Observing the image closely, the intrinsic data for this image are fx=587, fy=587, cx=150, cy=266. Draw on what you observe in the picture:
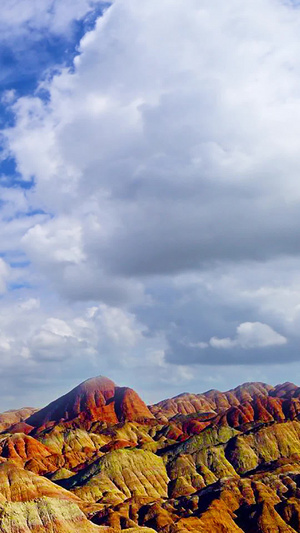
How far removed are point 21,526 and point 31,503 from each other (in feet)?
31.7

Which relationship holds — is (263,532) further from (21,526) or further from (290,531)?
(21,526)

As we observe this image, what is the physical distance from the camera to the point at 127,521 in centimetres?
18175

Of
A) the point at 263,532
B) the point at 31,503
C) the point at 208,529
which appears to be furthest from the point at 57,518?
the point at 263,532

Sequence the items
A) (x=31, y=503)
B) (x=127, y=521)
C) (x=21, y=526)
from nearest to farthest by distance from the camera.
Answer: (x=21, y=526) < (x=31, y=503) < (x=127, y=521)

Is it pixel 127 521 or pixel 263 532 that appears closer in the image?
pixel 127 521

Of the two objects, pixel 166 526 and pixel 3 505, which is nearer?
pixel 3 505

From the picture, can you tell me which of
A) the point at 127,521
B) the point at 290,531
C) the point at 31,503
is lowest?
the point at 290,531

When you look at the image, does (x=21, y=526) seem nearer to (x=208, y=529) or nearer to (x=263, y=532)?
(x=208, y=529)

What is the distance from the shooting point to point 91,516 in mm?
199500

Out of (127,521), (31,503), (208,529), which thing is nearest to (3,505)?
(31,503)

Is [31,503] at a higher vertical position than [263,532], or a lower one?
higher

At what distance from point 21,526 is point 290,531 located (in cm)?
10193

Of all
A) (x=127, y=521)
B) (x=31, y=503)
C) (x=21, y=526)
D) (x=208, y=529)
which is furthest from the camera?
(x=208, y=529)

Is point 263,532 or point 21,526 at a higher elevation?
point 21,526
